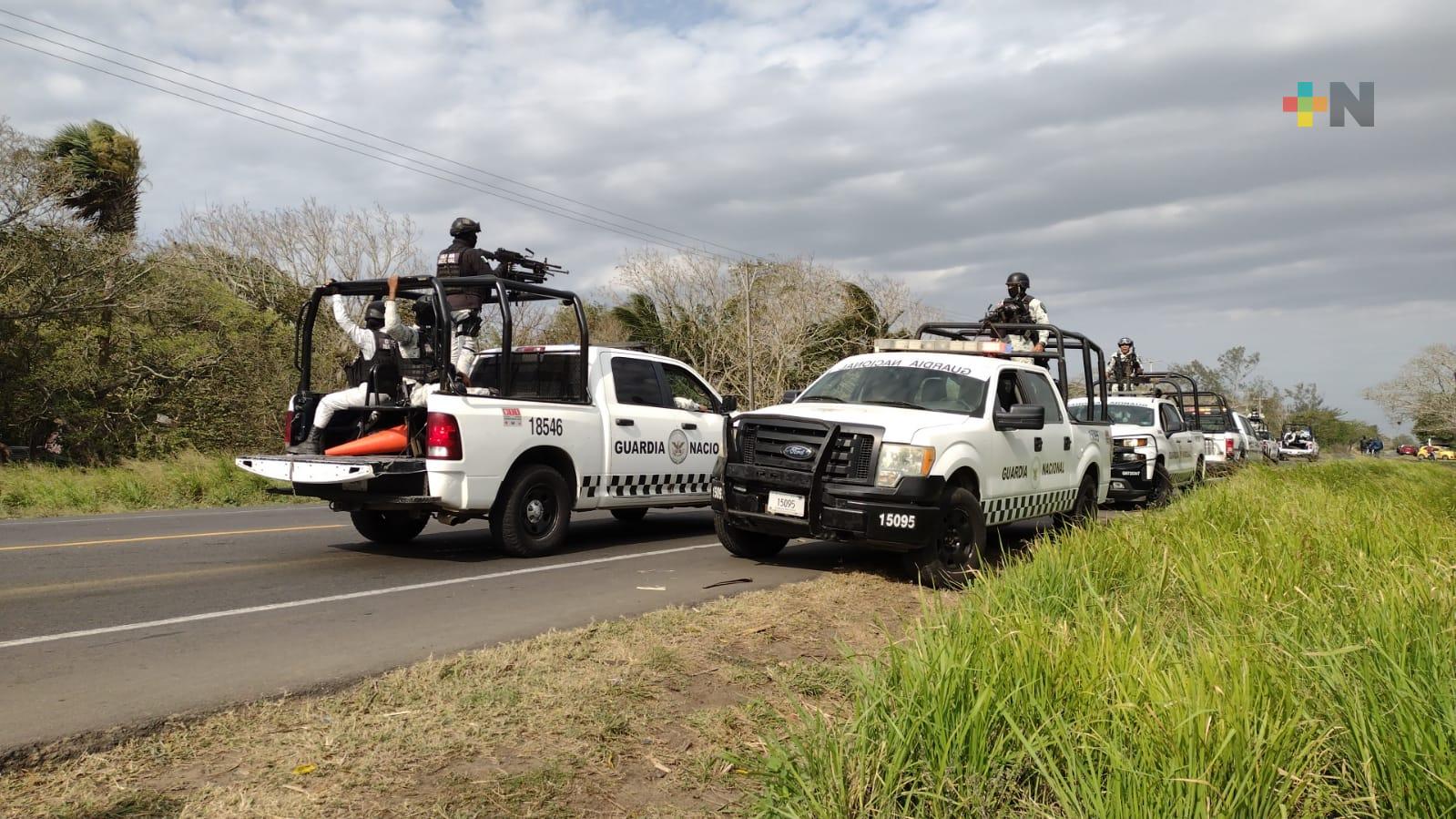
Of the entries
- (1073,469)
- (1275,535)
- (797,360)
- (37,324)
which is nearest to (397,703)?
(1275,535)

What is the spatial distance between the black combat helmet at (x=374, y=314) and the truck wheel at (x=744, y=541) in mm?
3420

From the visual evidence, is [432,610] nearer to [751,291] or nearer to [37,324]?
[37,324]

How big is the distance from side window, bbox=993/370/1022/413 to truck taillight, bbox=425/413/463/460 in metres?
4.57

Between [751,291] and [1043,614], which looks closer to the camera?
[1043,614]

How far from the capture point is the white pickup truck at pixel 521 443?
8578 millimetres

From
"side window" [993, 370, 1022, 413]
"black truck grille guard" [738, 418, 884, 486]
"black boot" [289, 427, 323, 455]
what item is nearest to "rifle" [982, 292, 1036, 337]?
"side window" [993, 370, 1022, 413]

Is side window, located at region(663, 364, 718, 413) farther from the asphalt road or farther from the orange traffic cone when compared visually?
the orange traffic cone

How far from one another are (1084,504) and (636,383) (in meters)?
4.96

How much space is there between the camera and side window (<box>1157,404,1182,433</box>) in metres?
17.3

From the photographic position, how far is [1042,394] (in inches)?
415

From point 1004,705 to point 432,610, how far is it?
450cm

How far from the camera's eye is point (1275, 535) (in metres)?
7.39

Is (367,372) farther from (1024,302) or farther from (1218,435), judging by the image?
(1218,435)

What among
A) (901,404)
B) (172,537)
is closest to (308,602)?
(172,537)
